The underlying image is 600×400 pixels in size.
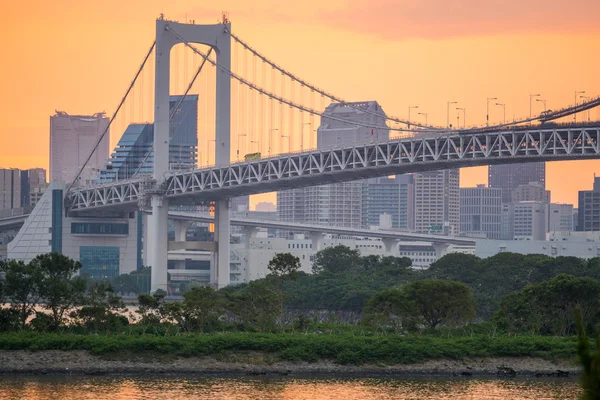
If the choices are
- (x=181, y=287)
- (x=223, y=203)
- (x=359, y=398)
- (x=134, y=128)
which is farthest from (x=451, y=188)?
(x=359, y=398)

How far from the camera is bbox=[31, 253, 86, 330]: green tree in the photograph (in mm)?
43559

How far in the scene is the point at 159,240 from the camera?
74250mm

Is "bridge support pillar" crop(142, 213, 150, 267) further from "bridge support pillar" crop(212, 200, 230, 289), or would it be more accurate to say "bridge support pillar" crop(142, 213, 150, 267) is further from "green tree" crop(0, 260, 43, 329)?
"green tree" crop(0, 260, 43, 329)

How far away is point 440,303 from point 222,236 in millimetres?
30131

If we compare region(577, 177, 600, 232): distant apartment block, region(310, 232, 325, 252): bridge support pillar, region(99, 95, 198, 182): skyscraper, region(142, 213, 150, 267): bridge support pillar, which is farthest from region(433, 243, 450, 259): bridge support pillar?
region(577, 177, 600, 232): distant apartment block

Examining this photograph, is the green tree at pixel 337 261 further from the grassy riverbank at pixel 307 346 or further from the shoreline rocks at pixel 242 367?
the shoreline rocks at pixel 242 367

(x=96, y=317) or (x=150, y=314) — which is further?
(x=150, y=314)

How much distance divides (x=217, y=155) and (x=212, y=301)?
26.9 metres

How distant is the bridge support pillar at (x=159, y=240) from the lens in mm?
72812

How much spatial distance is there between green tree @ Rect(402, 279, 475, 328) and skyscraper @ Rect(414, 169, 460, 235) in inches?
5599

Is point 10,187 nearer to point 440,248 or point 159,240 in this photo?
point 440,248

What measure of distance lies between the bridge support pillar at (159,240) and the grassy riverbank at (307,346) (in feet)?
106

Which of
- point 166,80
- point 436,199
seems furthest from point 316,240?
point 436,199

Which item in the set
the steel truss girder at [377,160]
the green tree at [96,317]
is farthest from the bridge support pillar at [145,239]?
the green tree at [96,317]
